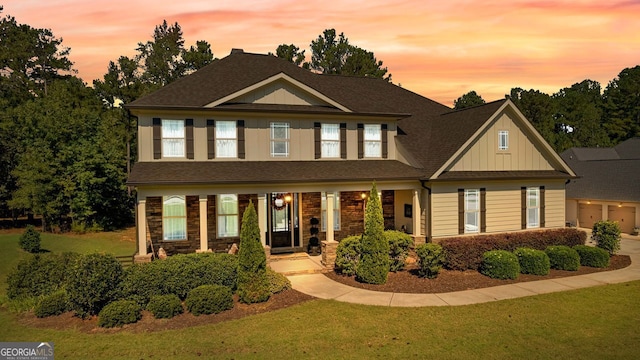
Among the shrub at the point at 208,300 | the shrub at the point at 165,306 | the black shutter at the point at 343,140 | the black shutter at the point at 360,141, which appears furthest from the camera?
the black shutter at the point at 360,141

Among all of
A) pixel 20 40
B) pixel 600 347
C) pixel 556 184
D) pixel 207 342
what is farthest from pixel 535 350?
pixel 20 40

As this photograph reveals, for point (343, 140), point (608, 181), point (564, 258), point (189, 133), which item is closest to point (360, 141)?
point (343, 140)

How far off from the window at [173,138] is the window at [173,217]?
1927 millimetres

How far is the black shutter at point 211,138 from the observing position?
17.6 metres

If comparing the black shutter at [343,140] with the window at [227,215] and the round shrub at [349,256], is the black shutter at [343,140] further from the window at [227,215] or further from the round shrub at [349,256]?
the window at [227,215]

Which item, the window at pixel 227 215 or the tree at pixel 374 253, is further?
the window at pixel 227 215

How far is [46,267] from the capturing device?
13875 mm

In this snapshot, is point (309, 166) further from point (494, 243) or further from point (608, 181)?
point (608, 181)

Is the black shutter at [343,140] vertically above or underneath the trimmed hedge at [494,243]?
above

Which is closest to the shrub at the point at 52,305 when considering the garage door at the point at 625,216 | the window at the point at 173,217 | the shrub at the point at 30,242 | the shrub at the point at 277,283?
the window at the point at 173,217

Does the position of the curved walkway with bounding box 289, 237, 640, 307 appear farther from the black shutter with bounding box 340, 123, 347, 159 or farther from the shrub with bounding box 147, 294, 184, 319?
the black shutter with bounding box 340, 123, 347, 159

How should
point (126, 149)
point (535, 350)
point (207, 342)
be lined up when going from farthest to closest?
point (126, 149), point (207, 342), point (535, 350)

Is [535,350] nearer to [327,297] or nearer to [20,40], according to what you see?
[327,297]

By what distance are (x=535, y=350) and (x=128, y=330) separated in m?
10.1
